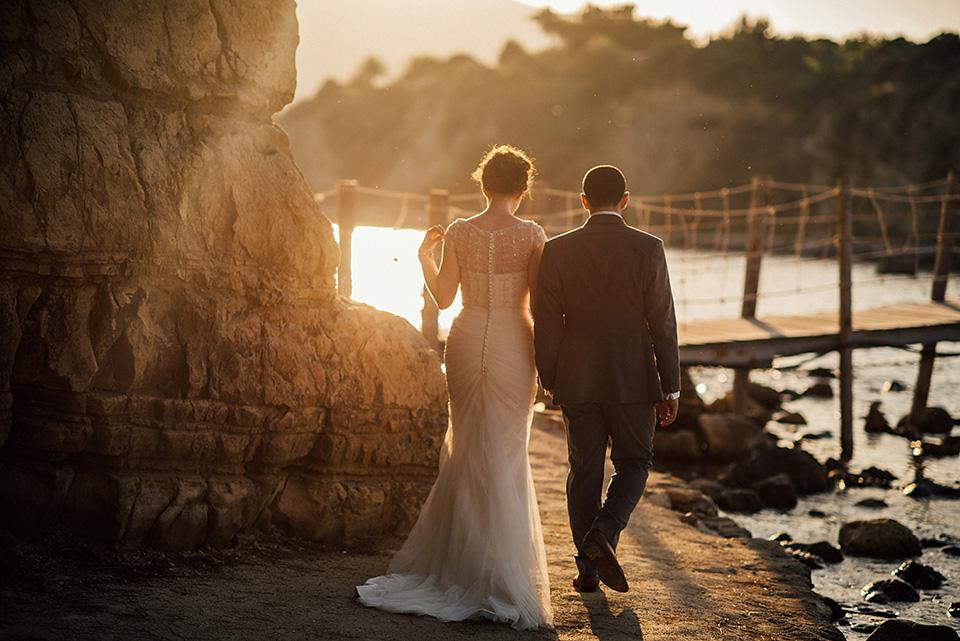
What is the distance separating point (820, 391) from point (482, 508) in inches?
475

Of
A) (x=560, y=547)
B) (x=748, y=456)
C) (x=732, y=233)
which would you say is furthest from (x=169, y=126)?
(x=732, y=233)

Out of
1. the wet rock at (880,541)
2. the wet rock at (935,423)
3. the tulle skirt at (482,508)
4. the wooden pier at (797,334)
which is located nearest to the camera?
the tulle skirt at (482,508)

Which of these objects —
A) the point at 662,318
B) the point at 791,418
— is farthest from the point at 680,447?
the point at 662,318

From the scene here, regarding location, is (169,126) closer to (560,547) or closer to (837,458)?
(560,547)

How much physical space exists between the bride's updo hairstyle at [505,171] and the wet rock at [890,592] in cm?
370

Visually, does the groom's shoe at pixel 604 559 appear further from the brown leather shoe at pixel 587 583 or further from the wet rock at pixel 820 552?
the wet rock at pixel 820 552

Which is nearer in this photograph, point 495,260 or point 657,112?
point 495,260

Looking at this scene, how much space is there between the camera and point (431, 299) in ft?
26.1

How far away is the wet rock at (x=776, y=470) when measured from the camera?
912 cm

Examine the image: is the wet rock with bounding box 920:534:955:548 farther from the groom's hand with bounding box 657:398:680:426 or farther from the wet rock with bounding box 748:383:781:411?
the wet rock with bounding box 748:383:781:411

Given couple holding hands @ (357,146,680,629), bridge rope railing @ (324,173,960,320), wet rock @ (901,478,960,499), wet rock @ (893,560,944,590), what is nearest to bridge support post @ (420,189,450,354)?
bridge rope railing @ (324,173,960,320)

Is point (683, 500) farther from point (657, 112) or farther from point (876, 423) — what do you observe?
point (657, 112)

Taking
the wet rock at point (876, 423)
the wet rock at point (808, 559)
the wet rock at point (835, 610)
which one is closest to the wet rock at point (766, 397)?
the wet rock at point (876, 423)

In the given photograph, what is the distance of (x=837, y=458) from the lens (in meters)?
10.9
